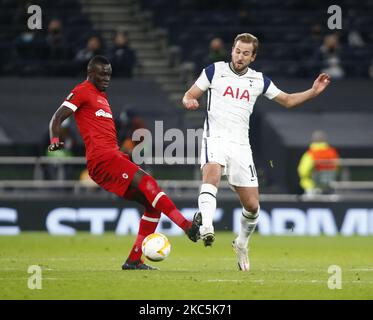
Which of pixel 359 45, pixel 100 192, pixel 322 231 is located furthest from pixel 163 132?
pixel 359 45

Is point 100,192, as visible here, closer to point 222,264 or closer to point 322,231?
point 322,231

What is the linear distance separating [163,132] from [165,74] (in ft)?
14.0

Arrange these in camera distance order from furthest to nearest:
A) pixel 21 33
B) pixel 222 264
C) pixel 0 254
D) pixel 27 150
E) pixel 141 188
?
pixel 21 33 → pixel 27 150 → pixel 0 254 → pixel 222 264 → pixel 141 188

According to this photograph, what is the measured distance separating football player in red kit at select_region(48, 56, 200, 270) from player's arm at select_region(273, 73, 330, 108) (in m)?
1.69

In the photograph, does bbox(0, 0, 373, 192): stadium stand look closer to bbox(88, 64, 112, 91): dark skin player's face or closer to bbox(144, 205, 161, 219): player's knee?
bbox(144, 205, 161, 219): player's knee

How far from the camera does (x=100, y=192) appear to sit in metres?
21.5

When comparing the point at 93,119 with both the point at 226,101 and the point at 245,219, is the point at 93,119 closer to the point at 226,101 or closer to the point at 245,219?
the point at 226,101

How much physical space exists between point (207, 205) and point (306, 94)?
5.85 ft

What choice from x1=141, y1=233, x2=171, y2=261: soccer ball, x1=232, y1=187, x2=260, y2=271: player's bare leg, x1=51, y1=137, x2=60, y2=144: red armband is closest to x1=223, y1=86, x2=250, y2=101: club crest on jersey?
x1=232, y1=187, x2=260, y2=271: player's bare leg

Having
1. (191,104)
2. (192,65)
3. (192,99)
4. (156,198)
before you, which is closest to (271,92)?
(192,99)

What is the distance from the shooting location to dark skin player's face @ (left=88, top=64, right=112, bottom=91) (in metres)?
12.2

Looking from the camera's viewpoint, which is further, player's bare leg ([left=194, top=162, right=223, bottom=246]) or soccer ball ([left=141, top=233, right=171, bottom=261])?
soccer ball ([left=141, top=233, right=171, bottom=261])

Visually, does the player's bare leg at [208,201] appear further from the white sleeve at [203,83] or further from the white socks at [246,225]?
the white sleeve at [203,83]

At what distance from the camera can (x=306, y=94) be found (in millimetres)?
12438
